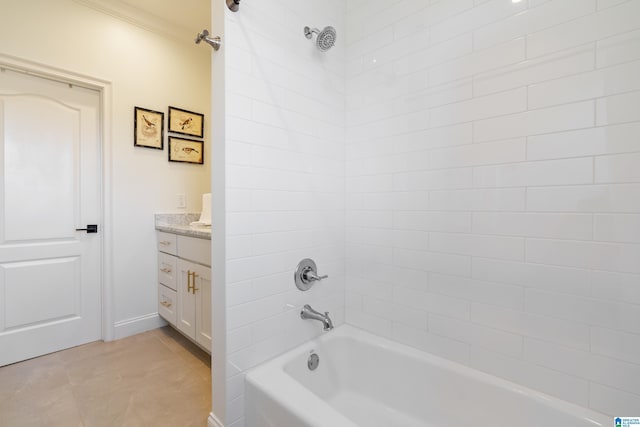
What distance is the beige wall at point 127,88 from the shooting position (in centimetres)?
189

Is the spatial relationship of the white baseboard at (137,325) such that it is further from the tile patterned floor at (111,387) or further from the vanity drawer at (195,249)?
the vanity drawer at (195,249)

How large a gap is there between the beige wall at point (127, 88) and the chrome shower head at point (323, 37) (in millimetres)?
1672

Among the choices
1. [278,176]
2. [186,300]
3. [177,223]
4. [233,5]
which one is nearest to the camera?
[233,5]

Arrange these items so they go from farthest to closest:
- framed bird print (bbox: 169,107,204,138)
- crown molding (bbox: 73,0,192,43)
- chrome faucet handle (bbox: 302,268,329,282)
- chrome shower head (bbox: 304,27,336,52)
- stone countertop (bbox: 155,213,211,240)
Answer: framed bird print (bbox: 169,107,204,138) < crown molding (bbox: 73,0,192,43) < stone countertop (bbox: 155,213,211,240) < chrome faucet handle (bbox: 302,268,329,282) < chrome shower head (bbox: 304,27,336,52)

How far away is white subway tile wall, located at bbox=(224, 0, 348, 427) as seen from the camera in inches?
46.6

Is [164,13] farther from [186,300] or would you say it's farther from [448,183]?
[448,183]

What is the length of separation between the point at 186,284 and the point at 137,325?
79cm

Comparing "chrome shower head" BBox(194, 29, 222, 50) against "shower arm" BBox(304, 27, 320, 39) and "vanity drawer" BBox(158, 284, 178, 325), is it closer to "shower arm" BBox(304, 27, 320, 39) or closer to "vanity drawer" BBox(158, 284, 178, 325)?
"shower arm" BBox(304, 27, 320, 39)

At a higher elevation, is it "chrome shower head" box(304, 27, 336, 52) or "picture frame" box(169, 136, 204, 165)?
"chrome shower head" box(304, 27, 336, 52)

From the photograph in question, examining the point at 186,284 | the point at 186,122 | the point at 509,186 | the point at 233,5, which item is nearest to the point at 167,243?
the point at 186,284

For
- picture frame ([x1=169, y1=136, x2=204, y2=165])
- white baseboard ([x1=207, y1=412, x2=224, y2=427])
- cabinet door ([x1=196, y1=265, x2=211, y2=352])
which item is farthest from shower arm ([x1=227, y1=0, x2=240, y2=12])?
white baseboard ([x1=207, y1=412, x2=224, y2=427])

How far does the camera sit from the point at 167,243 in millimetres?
2232

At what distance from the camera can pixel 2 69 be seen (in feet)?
5.93

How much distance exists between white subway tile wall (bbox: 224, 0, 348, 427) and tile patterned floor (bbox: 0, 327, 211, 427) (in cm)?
55
